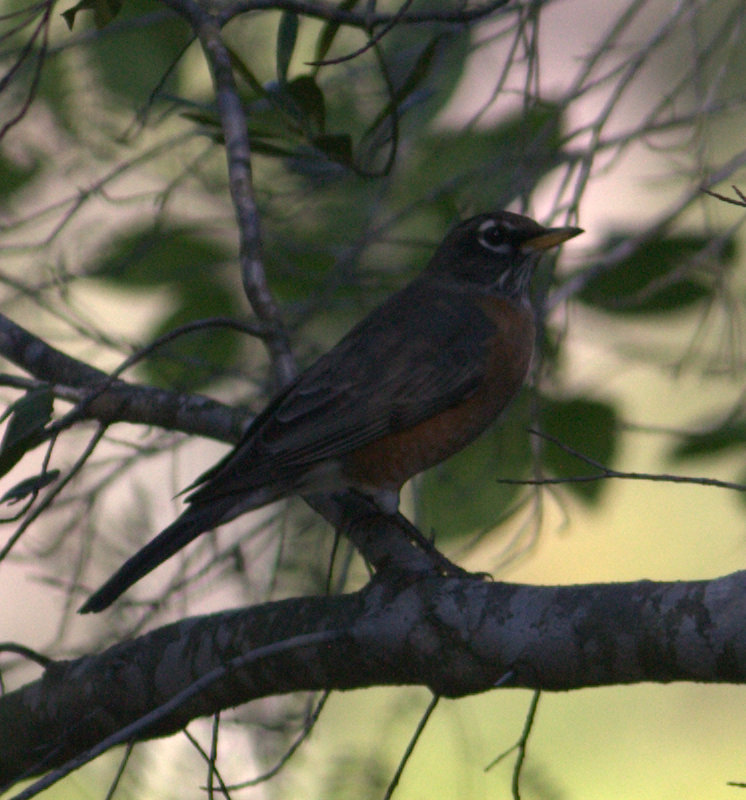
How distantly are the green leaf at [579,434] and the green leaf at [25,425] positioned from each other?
1.41m

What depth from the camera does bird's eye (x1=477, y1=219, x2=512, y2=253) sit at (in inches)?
155

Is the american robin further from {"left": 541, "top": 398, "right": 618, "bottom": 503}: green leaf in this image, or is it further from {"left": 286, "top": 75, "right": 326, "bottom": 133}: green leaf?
{"left": 286, "top": 75, "right": 326, "bottom": 133}: green leaf

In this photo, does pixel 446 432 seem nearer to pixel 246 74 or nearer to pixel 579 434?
pixel 579 434

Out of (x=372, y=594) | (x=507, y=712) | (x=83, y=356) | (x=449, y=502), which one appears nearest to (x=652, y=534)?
(x=507, y=712)

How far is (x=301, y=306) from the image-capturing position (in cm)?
346

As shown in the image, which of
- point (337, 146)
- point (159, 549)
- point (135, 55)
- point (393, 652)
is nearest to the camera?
point (393, 652)

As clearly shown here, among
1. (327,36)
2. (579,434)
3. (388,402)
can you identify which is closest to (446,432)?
(388,402)

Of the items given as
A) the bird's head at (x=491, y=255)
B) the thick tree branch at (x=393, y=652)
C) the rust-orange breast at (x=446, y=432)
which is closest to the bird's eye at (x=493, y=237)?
the bird's head at (x=491, y=255)

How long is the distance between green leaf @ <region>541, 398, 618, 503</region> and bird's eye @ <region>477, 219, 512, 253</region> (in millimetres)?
904

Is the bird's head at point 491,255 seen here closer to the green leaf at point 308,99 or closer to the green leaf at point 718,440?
the green leaf at point 718,440

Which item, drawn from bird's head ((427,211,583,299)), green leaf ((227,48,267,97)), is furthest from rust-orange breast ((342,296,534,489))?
green leaf ((227,48,267,97))

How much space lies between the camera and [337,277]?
328cm

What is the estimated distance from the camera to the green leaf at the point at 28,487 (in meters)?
2.17

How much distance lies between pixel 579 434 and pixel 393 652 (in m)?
1.20
